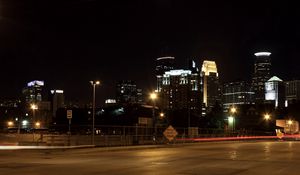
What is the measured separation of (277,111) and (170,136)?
6202 inches

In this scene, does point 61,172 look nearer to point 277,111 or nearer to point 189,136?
point 189,136

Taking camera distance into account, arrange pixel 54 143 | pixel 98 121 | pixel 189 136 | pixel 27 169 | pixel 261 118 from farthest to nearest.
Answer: pixel 261 118 → pixel 98 121 → pixel 189 136 → pixel 54 143 → pixel 27 169

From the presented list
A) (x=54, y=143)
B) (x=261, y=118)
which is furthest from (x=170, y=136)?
(x=261, y=118)

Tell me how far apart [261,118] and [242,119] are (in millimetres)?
11548

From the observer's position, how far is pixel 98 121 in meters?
144

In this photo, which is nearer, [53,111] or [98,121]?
[98,121]

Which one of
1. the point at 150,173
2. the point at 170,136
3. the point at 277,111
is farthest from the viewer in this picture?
the point at 277,111

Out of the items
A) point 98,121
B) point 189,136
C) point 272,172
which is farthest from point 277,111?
point 272,172

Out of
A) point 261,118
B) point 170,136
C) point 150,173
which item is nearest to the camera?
point 150,173

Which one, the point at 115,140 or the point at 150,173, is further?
the point at 115,140

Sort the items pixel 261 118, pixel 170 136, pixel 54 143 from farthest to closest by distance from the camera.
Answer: pixel 261 118
pixel 170 136
pixel 54 143

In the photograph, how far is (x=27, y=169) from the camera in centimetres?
2083

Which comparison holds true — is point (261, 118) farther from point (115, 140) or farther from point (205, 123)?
point (115, 140)

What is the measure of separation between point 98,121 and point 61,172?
124946 millimetres
